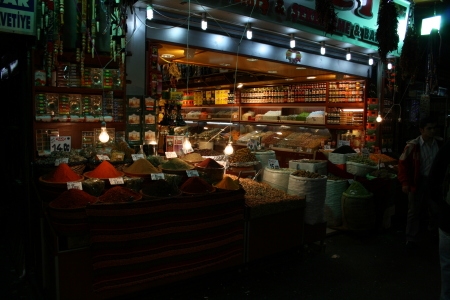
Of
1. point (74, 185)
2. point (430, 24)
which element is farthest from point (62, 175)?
point (430, 24)

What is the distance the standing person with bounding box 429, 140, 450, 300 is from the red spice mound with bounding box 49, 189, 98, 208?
8.14ft

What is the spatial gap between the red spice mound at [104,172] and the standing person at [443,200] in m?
2.61

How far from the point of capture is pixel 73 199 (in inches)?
105

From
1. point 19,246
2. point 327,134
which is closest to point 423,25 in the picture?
point 327,134

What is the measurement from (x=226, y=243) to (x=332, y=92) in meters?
6.06

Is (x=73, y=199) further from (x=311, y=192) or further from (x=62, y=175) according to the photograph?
(x=311, y=192)

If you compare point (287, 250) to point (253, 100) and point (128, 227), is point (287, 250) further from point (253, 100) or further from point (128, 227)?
point (253, 100)

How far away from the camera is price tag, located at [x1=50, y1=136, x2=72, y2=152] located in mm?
4004

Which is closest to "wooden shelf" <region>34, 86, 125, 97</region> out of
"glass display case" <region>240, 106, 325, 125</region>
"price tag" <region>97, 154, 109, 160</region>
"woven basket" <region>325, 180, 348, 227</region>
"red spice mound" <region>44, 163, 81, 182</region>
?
"price tag" <region>97, 154, 109, 160</region>

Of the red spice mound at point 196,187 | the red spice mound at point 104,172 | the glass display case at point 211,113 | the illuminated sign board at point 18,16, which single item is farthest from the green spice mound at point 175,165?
the glass display case at point 211,113

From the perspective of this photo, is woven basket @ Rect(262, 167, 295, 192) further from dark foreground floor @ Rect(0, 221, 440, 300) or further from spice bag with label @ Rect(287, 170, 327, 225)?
dark foreground floor @ Rect(0, 221, 440, 300)

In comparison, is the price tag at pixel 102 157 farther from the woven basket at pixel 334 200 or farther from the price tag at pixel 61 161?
the woven basket at pixel 334 200

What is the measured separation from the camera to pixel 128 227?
267cm

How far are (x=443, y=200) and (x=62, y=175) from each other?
296 cm
